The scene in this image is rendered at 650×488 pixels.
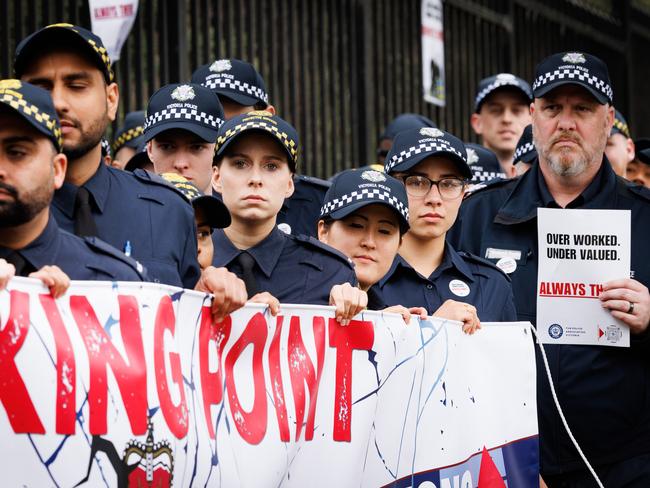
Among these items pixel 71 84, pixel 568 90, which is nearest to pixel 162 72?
pixel 568 90

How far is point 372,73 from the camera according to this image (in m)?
11.8

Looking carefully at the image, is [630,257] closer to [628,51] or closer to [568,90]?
[568,90]

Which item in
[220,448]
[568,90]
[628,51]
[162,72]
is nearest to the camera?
[220,448]

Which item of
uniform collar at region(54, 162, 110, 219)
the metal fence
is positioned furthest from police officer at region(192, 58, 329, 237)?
the metal fence

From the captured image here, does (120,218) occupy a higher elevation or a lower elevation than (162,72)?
lower

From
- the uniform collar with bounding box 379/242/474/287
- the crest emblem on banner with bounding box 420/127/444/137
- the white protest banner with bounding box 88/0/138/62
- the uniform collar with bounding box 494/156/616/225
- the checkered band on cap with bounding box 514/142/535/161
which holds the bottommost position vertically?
the uniform collar with bounding box 379/242/474/287

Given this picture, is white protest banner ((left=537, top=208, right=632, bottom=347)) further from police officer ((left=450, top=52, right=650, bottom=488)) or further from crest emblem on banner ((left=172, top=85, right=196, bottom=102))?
crest emblem on banner ((left=172, top=85, right=196, bottom=102))

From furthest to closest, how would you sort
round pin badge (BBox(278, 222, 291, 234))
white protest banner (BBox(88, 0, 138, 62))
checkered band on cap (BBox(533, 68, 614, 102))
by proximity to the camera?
white protest banner (BBox(88, 0, 138, 62))
checkered band on cap (BBox(533, 68, 614, 102))
round pin badge (BBox(278, 222, 291, 234))

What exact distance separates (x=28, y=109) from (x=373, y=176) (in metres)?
1.93

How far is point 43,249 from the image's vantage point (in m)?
3.72

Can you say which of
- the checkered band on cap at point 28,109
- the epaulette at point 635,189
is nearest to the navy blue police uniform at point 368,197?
the epaulette at point 635,189

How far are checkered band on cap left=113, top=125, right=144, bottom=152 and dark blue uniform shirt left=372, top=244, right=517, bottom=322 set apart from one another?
6.80 feet

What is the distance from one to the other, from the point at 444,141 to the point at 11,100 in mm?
2586

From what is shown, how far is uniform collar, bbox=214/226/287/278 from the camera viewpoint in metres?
4.86
